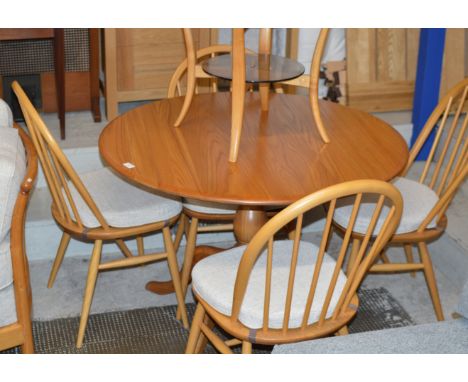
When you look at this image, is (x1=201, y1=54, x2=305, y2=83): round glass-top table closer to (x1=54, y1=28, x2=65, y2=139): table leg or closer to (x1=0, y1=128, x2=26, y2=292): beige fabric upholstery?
(x1=0, y1=128, x2=26, y2=292): beige fabric upholstery

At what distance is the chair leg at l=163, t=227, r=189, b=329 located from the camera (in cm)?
266

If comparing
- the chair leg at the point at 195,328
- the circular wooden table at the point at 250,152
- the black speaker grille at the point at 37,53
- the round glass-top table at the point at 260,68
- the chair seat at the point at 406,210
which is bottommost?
the chair leg at the point at 195,328

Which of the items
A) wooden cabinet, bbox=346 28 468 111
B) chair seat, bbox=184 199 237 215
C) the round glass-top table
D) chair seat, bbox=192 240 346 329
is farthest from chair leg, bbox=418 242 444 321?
wooden cabinet, bbox=346 28 468 111

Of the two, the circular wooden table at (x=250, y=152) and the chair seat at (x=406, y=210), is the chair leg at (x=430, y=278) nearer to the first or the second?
the chair seat at (x=406, y=210)

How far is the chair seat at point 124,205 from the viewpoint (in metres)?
2.54

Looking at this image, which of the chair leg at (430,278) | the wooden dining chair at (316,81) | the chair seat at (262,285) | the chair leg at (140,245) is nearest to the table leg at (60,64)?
the chair leg at (140,245)

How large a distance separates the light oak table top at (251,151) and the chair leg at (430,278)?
0.44 m

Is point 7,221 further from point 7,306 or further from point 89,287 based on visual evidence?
point 89,287

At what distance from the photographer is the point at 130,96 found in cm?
400

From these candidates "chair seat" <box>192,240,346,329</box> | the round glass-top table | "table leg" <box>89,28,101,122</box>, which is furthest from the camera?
"table leg" <box>89,28,101,122</box>

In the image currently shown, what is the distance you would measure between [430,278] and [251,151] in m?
0.88

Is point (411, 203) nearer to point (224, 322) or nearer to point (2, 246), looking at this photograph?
point (224, 322)

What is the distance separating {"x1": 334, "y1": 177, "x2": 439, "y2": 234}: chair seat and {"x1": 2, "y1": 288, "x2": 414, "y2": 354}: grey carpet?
1.42 feet

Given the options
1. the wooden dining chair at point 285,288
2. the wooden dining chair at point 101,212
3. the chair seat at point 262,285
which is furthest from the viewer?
the wooden dining chair at point 101,212
